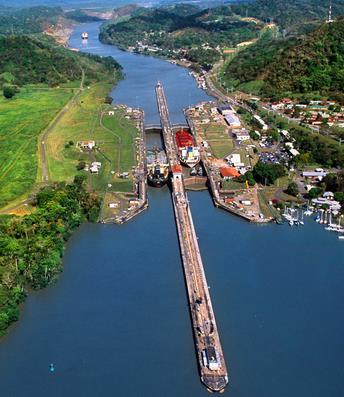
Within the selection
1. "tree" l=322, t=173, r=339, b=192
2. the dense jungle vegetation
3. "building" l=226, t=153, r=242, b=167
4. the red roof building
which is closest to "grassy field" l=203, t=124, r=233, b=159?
"building" l=226, t=153, r=242, b=167

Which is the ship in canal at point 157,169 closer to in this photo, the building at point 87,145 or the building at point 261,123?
the building at point 87,145

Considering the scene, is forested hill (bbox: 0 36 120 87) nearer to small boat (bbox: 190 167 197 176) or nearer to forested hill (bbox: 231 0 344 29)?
small boat (bbox: 190 167 197 176)

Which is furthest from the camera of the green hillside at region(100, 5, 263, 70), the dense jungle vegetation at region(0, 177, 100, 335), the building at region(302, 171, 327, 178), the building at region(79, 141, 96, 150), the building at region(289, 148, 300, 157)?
the green hillside at region(100, 5, 263, 70)

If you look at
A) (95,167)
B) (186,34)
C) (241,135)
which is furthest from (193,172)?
(186,34)

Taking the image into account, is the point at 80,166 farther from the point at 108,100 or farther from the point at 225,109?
the point at 108,100

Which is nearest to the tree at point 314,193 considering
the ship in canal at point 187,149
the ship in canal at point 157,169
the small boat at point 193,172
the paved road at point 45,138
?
the small boat at point 193,172

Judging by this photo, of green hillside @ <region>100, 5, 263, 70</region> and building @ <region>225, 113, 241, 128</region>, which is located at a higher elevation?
green hillside @ <region>100, 5, 263, 70</region>
